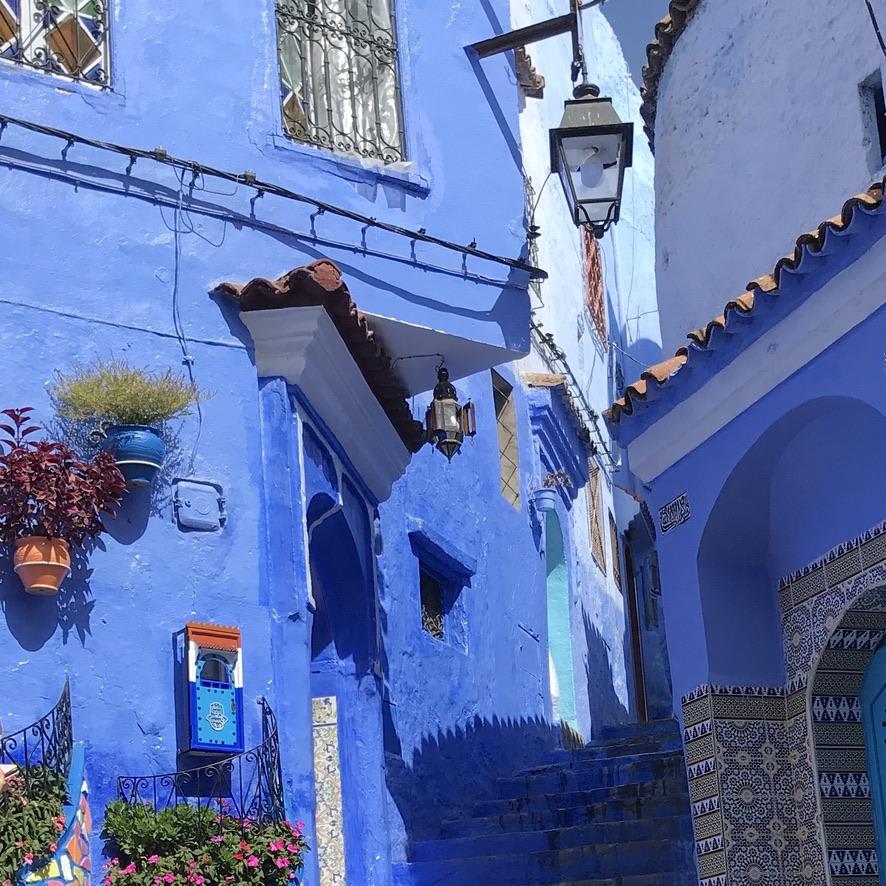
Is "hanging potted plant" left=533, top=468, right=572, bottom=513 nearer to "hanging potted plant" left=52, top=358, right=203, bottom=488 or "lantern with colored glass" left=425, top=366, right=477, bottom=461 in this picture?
"lantern with colored glass" left=425, top=366, right=477, bottom=461

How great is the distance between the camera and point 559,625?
15891 mm

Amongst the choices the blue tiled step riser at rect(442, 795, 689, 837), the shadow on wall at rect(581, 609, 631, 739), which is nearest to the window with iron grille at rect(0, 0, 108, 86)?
the blue tiled step riser at rect(442, 795, 689, 837)

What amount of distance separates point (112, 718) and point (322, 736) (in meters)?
2.23

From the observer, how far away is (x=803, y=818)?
873 cm

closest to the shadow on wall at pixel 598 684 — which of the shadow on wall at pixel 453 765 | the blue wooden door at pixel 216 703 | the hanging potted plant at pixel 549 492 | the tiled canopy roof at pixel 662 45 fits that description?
the hanging potted plant at pixel 549 492

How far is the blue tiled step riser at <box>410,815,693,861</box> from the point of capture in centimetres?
1014

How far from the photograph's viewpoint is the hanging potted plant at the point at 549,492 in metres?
15.2

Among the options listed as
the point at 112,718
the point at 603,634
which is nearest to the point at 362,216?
the point at 112,718

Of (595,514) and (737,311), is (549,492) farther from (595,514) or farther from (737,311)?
(737,311)

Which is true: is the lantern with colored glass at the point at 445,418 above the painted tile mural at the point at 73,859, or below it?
above

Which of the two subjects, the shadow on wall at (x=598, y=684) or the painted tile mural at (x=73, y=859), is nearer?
the painted tile mural at (x=73, y=859)

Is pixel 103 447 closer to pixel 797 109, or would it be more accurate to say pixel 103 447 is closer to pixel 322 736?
pixel 322 736

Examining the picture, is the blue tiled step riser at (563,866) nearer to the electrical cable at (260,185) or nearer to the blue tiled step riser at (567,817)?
the blue tiled step riser at (567,817)

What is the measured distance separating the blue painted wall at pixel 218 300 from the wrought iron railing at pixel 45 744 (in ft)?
0.32
